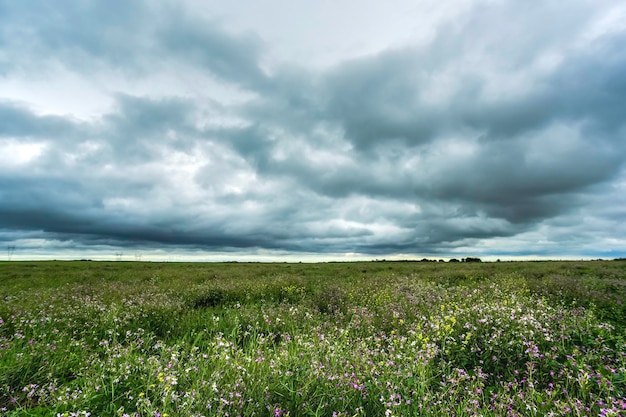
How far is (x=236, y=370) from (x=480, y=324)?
16.8 ft

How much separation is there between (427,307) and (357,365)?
630 centimetres

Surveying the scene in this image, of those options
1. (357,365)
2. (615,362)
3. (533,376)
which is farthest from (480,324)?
(357,365)

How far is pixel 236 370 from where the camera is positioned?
471cm

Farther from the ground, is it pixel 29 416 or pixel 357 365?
pixel 357 365

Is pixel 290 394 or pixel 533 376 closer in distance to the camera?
pixel 290 394

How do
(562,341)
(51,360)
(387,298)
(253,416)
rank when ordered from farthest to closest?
(387,298) < (562,341) < (51,360) < (253,416)

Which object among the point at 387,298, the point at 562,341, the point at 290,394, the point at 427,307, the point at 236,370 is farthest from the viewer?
the point at 387,298

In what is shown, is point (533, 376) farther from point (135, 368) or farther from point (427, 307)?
point (135, 368)

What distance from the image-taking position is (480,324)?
6.74 m

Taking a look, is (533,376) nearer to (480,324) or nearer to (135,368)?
(480,324)

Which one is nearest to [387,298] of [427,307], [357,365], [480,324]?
[427,307]

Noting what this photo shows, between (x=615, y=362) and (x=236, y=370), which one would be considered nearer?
(x=236, y=370)

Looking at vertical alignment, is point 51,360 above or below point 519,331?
below

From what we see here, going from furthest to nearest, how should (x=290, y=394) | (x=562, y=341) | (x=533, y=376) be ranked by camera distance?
(x=562, y=341) < (x=533, y=376) < (x=290, y=394)
